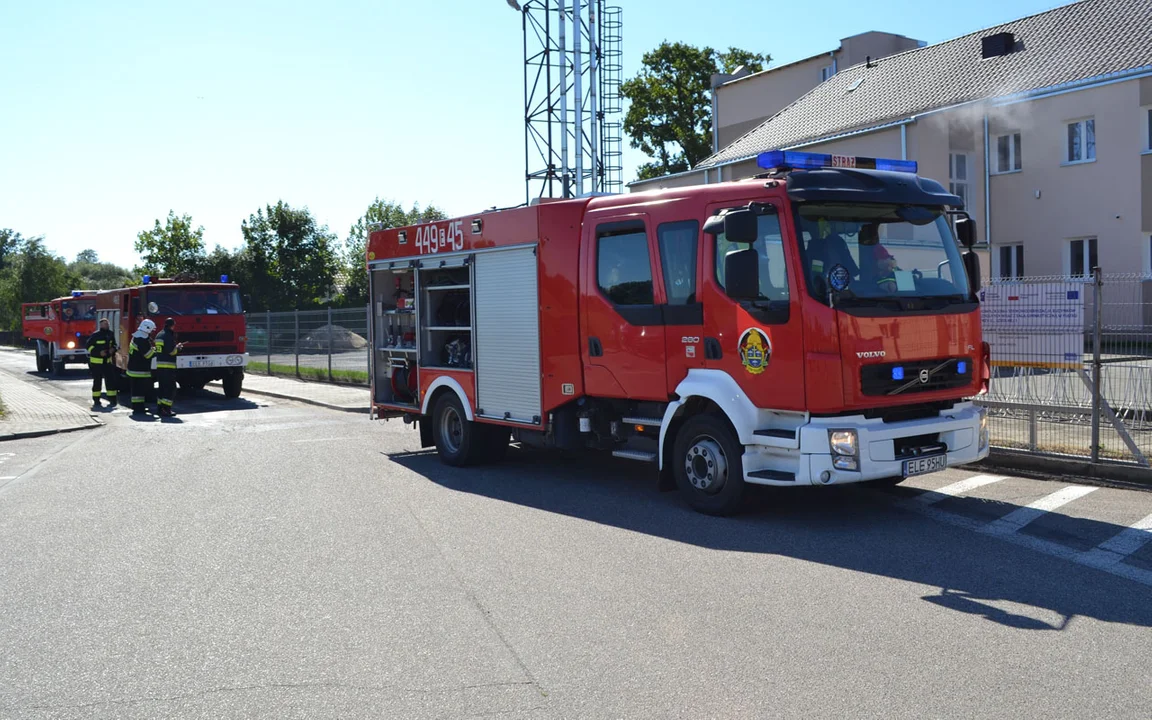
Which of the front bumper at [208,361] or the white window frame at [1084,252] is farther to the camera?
the white window frame at [1084,252]

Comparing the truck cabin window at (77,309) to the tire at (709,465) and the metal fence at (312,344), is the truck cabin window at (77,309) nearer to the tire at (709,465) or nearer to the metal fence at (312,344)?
the metal fence at (312,344)

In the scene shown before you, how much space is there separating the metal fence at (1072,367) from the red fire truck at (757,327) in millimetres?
1893

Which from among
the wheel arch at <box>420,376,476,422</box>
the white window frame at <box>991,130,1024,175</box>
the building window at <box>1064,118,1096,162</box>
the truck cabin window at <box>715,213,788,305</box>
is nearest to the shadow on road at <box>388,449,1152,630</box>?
the wheel arch at <box>420,376,476,422</box>

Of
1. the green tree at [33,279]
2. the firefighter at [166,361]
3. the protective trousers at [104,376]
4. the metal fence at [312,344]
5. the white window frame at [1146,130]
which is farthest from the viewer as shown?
the green tree at [33,279]

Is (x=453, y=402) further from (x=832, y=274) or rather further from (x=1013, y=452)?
(x=1013, y=452)

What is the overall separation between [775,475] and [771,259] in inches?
66.5

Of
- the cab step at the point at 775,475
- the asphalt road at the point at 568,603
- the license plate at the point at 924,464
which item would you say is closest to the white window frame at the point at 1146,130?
the asphalt road at the point at 568,603

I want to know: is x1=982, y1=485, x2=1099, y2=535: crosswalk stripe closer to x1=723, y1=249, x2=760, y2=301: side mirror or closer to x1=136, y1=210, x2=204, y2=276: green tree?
x1=723, y1=249, x2=760, y2=301: side mirror

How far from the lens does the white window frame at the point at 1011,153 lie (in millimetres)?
26853

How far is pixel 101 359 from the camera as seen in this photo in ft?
67.6

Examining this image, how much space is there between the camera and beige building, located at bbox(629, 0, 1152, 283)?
2391 centimetres

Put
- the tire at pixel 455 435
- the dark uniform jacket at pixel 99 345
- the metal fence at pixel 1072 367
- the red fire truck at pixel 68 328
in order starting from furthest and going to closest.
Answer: the red fire truck at pixel 68 328, the dark uniform jacket at pixel 99 345, the tire at pixel 455 435, the metal fence at pixel 1072 367

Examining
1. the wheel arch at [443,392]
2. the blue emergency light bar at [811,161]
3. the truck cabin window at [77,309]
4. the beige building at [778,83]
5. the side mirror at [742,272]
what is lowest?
the wheel arch at [443,392]

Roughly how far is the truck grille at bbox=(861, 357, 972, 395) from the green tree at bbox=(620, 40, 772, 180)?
4615 cm
